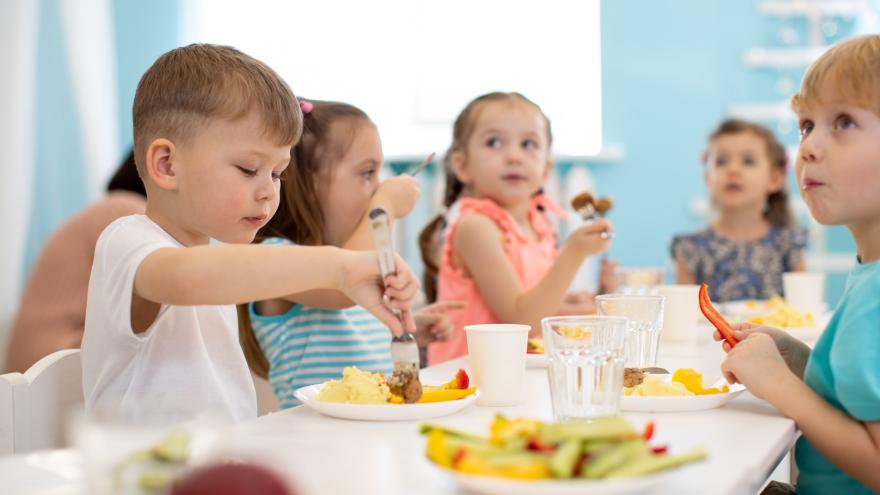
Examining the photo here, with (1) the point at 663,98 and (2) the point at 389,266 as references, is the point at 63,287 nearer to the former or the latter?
(2) the point at 389,266

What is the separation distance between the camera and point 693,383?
3.38ft

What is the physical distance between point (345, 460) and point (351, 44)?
326cm

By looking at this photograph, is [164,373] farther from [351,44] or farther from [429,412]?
[351,44]

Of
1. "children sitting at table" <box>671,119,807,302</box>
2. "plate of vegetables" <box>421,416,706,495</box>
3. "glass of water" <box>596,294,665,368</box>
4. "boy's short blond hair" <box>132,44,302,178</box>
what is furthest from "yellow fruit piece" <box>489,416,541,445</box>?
"children sitting at table" <box>671,119,807,302</box>

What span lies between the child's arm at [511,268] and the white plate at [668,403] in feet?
2.38

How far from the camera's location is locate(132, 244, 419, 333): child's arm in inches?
39.0

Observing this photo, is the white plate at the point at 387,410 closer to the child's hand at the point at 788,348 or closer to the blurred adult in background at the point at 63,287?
the child's hand at the point at 788,348

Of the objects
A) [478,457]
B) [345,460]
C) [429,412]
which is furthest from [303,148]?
[478,457]

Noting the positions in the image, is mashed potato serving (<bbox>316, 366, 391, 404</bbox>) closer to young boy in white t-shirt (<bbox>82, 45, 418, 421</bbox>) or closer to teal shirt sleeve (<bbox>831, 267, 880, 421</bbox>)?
young boy in white t-shirt (<bbox>82, 45, 418, 421</bbox>)

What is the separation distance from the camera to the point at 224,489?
49 centimetres

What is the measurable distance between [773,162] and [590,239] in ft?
5.20

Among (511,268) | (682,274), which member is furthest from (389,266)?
(682,274)

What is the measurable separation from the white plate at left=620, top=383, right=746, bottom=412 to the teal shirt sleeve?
13 cm

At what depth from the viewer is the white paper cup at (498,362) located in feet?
3.39
